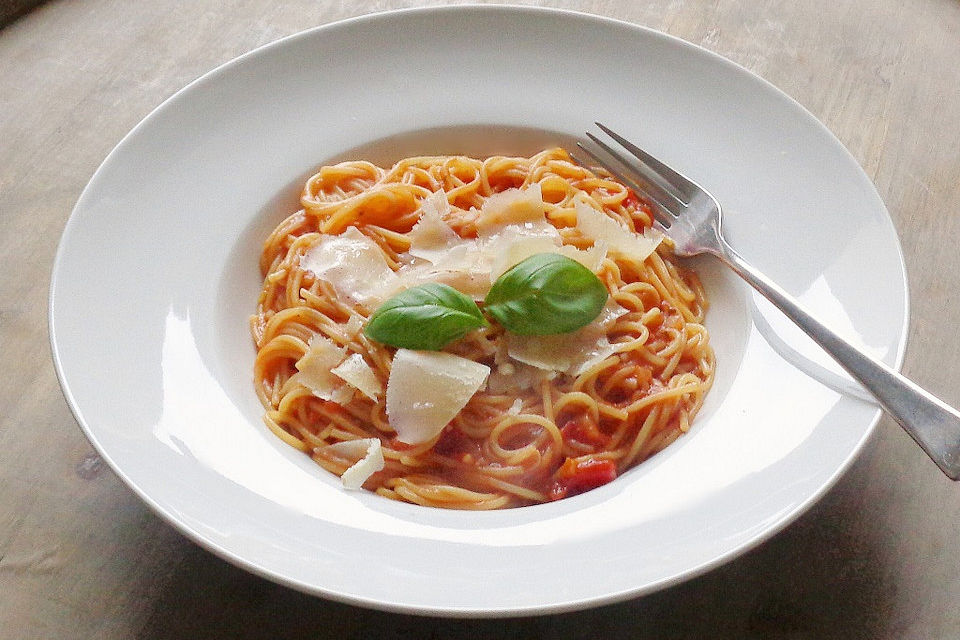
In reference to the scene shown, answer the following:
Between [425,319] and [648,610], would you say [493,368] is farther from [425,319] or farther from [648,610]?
[648,610]

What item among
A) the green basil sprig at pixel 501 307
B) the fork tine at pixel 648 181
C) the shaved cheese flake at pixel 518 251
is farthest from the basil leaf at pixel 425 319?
the fork tine at pixel 648 181

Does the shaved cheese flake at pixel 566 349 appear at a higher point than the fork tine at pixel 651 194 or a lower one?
lower

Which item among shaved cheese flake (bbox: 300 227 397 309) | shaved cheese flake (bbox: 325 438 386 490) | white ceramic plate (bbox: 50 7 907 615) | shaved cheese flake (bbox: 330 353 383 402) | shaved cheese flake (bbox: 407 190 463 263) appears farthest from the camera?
shaved cheese flake (bbox: 407 190 463 263)

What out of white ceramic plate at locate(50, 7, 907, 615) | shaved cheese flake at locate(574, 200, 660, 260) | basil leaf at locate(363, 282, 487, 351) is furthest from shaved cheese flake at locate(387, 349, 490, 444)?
shaved cheese flake at locate(574, 200, 660, 260)

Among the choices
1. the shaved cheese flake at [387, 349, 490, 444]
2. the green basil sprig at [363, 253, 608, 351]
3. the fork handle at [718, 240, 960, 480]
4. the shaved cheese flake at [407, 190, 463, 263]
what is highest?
the fork handle at [718, 240, 960, 480]

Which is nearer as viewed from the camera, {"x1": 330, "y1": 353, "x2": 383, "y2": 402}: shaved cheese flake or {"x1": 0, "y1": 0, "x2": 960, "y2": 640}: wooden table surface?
{"x1": 0, "y1": 0, "x2": 960, "y2": 640}: wooden table surface

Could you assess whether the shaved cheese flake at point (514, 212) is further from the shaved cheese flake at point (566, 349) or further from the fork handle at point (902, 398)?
the fork handle at point (902, 398)

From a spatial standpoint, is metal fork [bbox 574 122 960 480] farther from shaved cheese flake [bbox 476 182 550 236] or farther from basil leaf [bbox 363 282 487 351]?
basil leaf [bbox 363 282 487 351]
